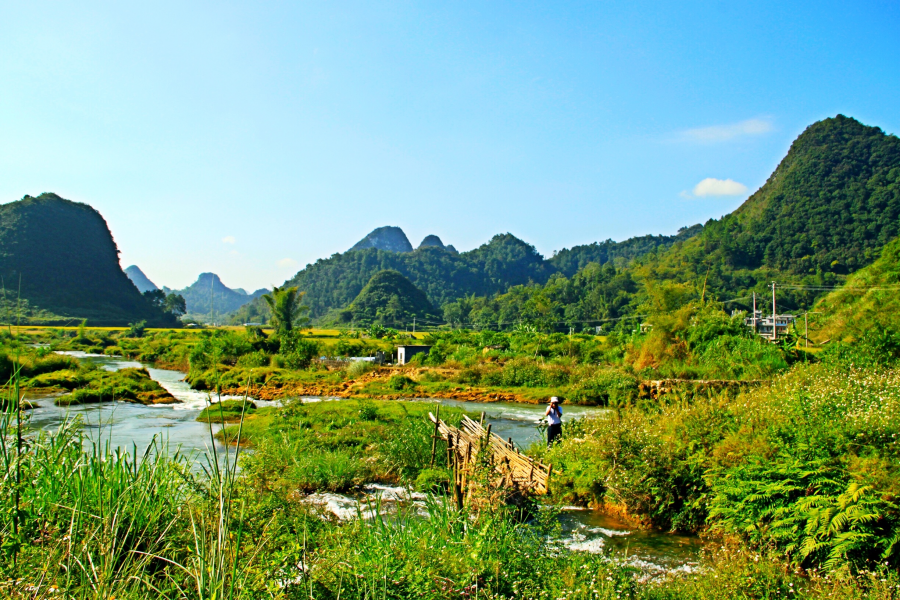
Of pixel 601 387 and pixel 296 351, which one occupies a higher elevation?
pixel 296 351

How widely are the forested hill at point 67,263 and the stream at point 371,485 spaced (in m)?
51.5

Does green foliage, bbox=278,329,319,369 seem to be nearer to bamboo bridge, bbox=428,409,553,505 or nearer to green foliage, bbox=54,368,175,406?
green foliage, bbox=54,368,175,406

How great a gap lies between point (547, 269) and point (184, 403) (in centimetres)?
14495

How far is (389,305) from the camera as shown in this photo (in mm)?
99188

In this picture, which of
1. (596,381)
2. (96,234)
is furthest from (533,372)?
(96,234)

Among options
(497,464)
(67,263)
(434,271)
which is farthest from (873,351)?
(434,271)

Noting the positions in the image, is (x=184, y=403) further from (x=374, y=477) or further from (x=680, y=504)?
(x=680, y=504)

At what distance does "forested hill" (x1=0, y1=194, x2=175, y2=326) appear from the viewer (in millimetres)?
74000

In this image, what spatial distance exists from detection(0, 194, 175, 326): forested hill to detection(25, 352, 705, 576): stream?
51.5m

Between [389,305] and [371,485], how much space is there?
89.5m

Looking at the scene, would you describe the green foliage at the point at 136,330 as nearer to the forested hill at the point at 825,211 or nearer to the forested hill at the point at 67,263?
the forested hill at the point at 67,263

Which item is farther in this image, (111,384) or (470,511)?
(111,384)

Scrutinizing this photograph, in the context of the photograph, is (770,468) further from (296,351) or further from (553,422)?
(296,351)

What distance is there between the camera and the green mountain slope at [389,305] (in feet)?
310
